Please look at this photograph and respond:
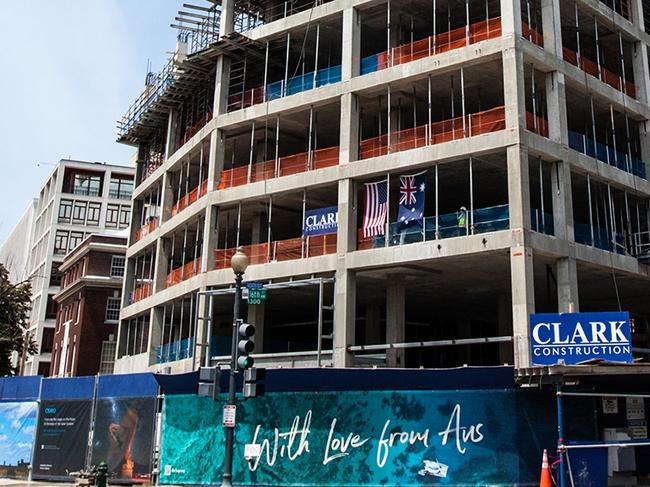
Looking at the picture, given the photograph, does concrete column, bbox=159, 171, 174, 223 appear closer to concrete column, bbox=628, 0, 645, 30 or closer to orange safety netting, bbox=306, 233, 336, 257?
orange safety netting, bbox=306, 233, 336, 257

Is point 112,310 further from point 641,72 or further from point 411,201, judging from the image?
point 641,72

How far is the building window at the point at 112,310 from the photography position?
198 feet

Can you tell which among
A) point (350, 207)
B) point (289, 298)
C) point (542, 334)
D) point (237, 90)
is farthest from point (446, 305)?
point (542, 334)

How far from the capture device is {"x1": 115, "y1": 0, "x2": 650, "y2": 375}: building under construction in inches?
1121

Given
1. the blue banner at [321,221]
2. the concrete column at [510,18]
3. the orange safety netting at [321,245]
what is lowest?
the orange safety netting at [321,245]

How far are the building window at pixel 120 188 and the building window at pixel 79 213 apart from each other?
3.71m

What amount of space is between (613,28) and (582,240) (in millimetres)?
11950

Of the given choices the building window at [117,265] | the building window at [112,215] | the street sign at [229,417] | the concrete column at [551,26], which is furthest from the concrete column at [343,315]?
the building window at [112,215]

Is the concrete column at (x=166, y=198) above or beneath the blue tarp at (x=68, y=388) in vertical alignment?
above

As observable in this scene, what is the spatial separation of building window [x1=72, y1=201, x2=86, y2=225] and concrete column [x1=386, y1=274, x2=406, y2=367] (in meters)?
69.4

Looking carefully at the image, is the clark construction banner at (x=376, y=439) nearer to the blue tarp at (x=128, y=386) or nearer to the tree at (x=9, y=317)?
the blue tarp at (x=128, y=386)

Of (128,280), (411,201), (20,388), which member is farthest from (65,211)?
(411,201)

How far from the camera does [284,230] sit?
41.0 m

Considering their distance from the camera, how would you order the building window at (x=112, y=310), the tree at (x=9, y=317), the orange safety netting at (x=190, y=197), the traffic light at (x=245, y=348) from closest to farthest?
the traffic light at (x=245, y=348), the orange safety netting at (x=190, y=197), the tree at (x=9, y=317), the building window at (x=112, y=310)
